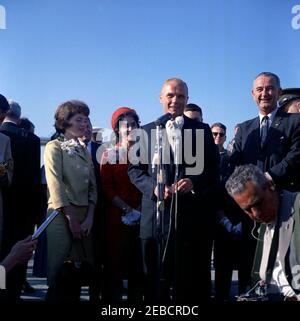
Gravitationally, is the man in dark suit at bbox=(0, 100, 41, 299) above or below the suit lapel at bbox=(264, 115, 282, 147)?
below

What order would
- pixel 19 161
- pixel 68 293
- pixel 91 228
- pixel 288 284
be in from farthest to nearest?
pixel 19 161 → pixel 91 228 → pixel 68 293 → pixel 288 284

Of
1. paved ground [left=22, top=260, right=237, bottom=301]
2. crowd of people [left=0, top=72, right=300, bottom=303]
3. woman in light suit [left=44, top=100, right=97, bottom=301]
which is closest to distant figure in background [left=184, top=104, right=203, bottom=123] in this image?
crowd of people [left=0, top=72, right=300, bottom=303]

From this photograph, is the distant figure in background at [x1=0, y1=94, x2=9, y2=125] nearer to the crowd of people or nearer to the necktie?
the crowd of people

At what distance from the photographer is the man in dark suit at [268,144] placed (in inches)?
129

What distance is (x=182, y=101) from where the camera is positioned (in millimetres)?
3494

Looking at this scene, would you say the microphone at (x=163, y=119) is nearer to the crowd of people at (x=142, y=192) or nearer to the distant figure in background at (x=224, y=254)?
the crowd of people at (x=142, y=192)

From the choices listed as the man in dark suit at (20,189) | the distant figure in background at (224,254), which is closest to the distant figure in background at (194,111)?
the distant figure in background at (224,254)

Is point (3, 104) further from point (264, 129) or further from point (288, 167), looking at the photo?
point (288, 167)

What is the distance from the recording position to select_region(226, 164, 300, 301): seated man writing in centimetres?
233

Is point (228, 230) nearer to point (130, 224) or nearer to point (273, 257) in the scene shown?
point (130, 224)

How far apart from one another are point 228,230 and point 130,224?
2.90 feet

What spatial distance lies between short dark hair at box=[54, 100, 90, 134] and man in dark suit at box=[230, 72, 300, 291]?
1.17 meters

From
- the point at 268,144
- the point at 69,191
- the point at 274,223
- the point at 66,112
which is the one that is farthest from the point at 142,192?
the point at 274,223

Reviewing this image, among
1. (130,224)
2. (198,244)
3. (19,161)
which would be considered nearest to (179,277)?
(198,244)
